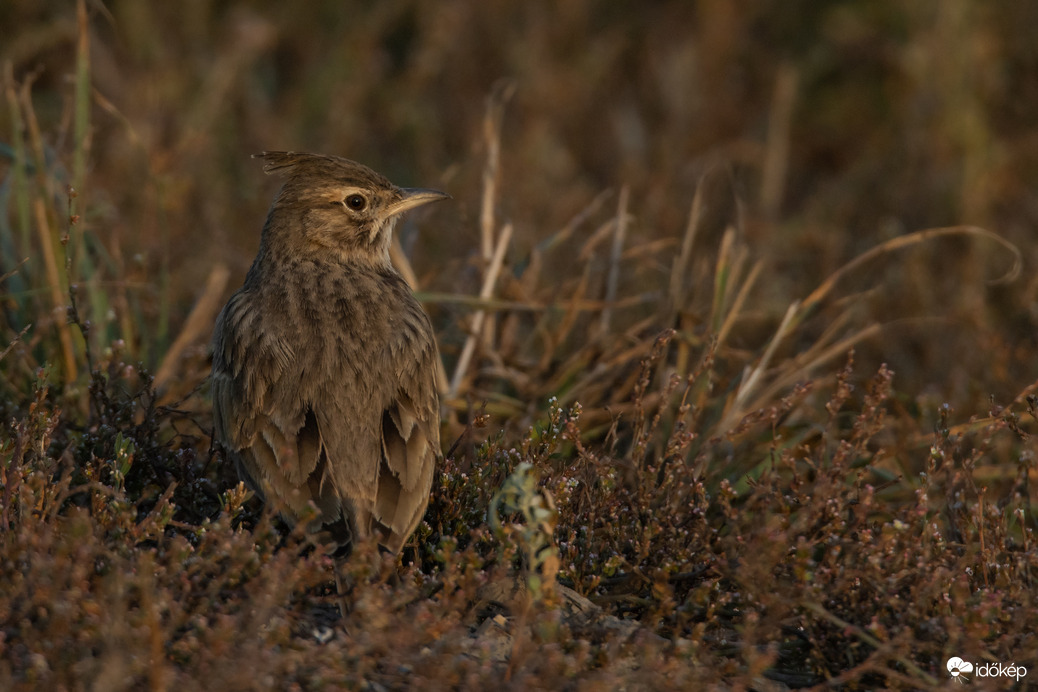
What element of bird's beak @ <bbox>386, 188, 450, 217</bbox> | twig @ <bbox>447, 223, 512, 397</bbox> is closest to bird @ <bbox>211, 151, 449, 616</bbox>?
bird's beak @ <bbox>386, 188, 450, 217</bbox>

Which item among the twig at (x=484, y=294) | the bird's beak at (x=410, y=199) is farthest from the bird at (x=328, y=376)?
the twig at (x=484, y=294)

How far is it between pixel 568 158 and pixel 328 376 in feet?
18.2

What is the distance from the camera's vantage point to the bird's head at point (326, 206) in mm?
4996

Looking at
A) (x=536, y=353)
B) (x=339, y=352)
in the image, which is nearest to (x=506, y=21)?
(x=536, y=353)

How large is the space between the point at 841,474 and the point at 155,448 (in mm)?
2401

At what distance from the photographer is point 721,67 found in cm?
1030

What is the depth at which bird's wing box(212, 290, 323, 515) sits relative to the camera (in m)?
4.01

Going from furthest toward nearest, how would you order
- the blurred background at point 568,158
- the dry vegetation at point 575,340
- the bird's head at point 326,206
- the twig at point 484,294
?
1. the blurred background at point 568,158
2. the twig at point 484,294
3. the bird's head at point 326,206
4. the dry vegetation at point 575,340

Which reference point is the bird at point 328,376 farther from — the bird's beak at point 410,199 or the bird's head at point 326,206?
the bird's beak at point 410,199

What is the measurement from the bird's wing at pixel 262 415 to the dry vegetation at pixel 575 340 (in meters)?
0.19

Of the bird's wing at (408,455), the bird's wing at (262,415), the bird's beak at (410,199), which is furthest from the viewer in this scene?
the bird's beak at (410,199)

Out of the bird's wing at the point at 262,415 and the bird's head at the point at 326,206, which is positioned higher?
the bird's head at the point at 326,206

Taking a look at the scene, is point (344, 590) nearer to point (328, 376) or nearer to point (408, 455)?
point (408, 455)

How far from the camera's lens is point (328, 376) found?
4.21m
